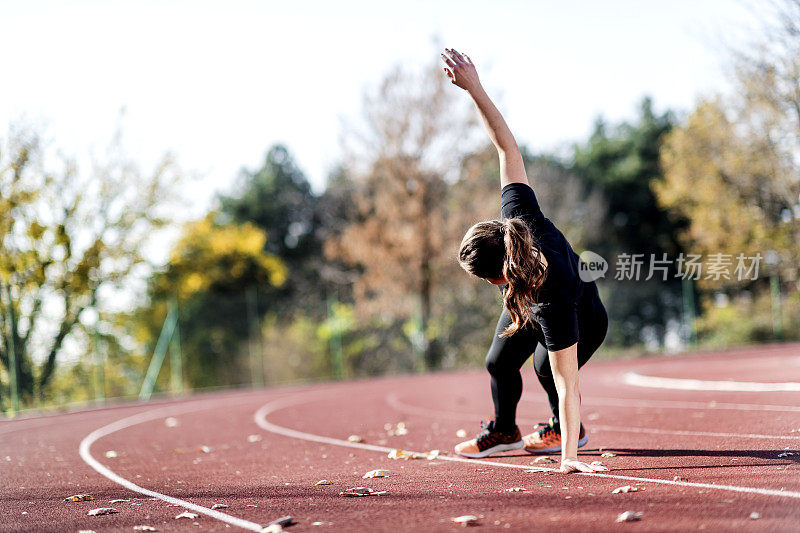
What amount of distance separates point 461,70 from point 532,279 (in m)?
1.52

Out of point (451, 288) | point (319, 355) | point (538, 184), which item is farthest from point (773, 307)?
point (319, 355)

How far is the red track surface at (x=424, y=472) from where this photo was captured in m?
3.91

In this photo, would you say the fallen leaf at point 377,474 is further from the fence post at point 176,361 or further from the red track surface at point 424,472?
the fence post at point 176,361

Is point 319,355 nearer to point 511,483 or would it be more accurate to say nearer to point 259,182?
point 511,483

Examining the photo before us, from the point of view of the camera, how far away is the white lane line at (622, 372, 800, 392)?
1100cm

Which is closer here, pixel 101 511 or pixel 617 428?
pixel 101 511

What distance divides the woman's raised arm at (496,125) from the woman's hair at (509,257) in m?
0.47

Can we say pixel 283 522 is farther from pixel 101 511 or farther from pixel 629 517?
pixel 629 517

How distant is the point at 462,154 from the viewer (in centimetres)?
2689

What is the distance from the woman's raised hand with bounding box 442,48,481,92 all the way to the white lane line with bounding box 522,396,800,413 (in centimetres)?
530

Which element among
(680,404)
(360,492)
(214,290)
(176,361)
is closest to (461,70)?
(360,492)

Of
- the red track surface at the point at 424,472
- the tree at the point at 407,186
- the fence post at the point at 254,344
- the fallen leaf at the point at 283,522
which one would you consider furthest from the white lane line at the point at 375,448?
the tree at the point at 407,186

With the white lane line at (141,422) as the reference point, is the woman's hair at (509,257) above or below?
above

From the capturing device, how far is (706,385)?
494 inches
